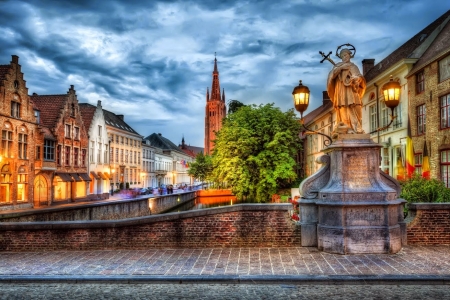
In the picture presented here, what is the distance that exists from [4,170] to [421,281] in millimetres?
30101

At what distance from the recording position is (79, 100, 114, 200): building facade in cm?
4681

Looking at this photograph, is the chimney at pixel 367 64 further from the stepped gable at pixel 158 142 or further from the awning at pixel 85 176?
the stepped gable at pixel 158 142

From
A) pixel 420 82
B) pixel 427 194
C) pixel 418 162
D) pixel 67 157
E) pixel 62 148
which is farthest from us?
pixel 67 157

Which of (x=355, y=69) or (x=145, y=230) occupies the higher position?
(x=355, y=69)

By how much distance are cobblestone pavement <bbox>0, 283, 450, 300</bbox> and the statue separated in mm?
4754

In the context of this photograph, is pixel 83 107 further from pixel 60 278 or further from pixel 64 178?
pixel 60 278

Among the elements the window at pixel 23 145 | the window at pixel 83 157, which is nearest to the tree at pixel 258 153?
the window at pixel 23 145

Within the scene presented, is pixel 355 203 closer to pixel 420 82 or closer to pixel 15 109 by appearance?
pixel 420 82

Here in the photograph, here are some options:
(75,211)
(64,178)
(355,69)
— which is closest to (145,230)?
(355,69)

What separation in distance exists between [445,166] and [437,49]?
6902 millimetres

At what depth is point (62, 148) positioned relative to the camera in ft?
129

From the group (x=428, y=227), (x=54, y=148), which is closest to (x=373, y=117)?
(x=428, y=227)

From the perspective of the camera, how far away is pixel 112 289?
708cm

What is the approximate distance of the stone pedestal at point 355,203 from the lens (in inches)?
375
